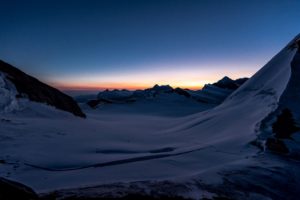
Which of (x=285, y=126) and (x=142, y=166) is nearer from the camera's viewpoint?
(x=142, y=166)

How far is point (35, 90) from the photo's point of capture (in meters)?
22.5

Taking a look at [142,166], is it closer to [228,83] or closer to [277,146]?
[277,146]

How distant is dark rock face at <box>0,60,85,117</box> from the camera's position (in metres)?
21.3

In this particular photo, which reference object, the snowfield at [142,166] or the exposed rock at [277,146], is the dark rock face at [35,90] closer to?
the snowfield at [142,166]

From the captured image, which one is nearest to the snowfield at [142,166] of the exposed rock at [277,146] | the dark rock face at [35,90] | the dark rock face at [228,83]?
the exposed rock at [277,146]

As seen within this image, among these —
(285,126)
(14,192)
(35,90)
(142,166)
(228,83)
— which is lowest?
(142,166)

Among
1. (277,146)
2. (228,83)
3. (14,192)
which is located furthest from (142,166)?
(228,83)

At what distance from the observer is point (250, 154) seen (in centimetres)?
1037

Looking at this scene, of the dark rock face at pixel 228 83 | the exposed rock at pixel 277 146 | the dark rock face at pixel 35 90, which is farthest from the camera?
the dark rock face at pixel 228 83

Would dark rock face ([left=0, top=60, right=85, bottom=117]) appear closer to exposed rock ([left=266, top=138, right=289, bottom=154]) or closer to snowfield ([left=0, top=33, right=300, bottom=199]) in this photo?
snowfield ([left=0, top=33, right=300, bottom=199])

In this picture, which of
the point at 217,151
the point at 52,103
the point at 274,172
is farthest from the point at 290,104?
the point at 52,103

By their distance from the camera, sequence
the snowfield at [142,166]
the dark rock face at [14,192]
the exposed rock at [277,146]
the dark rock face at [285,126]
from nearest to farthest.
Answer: the dark rock face at [14,192] < the snowfield at [142,166] < the exposed rock at [277,146] < the dark rock face at [285,126]

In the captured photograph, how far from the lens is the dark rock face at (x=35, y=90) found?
2133 centimetres

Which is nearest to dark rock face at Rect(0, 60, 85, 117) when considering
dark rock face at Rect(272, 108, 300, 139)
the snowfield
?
the snowfield
